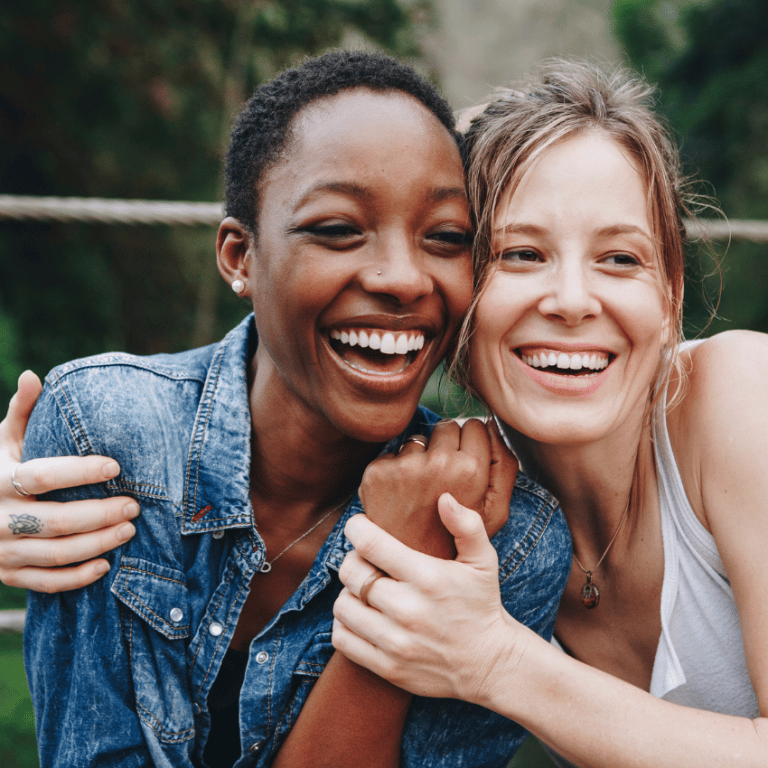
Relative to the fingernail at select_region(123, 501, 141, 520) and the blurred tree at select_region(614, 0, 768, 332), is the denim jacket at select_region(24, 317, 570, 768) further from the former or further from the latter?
the blurred tree at select_region(614, 0, 768, 332)

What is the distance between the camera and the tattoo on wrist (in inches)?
67.6

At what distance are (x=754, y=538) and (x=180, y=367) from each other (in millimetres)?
1475

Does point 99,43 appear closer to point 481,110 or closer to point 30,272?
point 30,272

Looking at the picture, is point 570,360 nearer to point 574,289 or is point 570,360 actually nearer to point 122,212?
point 574,289

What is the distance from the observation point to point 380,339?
1721mm

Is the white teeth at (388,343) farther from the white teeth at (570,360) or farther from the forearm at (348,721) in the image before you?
the forearm at (348,721)

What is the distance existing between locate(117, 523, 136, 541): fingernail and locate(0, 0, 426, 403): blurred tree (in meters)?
3.68

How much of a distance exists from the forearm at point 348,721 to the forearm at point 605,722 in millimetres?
232

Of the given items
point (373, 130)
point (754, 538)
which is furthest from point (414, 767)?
point (373, 130)

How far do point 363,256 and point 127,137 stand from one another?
6.26 m

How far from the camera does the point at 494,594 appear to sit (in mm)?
1637

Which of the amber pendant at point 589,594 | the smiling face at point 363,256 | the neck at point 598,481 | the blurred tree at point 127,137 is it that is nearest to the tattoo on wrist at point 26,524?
the smiling face at point 363,256

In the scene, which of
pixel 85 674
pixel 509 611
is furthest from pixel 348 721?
pixel 85 674

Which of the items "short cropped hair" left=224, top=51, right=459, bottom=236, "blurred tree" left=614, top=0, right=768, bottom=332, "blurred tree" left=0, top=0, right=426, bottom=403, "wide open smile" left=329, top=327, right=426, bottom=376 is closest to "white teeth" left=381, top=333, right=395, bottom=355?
"wide open smile" left=329, top=327, right=426, bottom=376
